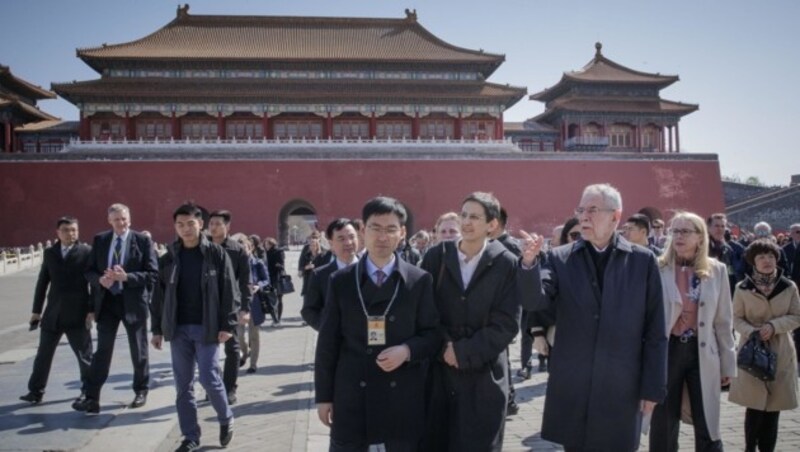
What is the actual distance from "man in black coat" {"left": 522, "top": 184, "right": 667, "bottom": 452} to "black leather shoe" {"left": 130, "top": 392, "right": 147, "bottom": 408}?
336 cm

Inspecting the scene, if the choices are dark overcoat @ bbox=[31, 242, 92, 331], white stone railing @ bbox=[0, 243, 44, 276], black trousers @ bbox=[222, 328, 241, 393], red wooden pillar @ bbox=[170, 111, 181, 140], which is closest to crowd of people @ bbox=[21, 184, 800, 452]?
black trousers @ bbox=[222, 328, 241, 393]

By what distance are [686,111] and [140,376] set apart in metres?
29.2

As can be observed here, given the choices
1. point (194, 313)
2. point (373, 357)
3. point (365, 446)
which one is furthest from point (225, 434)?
point (373, 357)

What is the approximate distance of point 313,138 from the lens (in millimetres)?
26688

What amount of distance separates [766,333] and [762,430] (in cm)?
54

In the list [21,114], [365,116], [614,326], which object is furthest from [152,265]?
[21,114]

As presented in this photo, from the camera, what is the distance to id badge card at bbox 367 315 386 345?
274 cm

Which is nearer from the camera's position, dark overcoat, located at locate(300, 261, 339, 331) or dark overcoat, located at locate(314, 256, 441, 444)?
dark overcoat, located at locate(314, 256, 441, 444)

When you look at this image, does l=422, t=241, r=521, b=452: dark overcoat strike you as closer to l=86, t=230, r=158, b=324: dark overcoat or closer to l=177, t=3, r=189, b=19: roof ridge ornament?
l=86, t=230, r=158, b=324: dark overcoat

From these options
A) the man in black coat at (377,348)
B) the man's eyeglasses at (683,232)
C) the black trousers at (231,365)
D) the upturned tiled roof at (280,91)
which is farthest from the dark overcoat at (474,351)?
the upturned tiled roof at (280,91)

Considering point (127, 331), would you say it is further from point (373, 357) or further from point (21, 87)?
point (21, 87)

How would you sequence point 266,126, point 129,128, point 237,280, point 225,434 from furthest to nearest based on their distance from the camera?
point 266,126 < point 129,128 < point 237,280 < point 225,434

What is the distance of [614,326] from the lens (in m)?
2.77

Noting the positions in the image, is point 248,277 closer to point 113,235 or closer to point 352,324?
point 113,235
